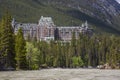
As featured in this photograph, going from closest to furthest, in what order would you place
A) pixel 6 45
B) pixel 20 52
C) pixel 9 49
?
pixel 6 45, pixel 9 49, pixel 20 52

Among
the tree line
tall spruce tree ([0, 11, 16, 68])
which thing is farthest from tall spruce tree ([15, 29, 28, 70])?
tall spruce tree ([0, 11, 16, 68])

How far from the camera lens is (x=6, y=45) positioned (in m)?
106

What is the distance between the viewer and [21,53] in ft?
360

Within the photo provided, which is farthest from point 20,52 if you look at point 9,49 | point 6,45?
point 6,45

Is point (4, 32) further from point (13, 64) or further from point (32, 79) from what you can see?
point (32, 79)

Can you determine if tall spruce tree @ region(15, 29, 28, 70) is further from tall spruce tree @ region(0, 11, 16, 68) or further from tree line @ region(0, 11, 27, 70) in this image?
tall spruce tree @ region(0, 11, 16, 68)

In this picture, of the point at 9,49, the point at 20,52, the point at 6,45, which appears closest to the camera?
the point at 6,45

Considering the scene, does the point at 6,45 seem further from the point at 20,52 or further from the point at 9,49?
the point at 20,52

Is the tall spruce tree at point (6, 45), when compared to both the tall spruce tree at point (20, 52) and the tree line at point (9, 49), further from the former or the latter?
the tall spruce tree at point (20, 52)

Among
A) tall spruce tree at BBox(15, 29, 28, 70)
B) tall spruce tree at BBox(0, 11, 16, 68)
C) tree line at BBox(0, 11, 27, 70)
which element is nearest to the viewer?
tall spruce tree at BBox(0, 11, 16, 68)

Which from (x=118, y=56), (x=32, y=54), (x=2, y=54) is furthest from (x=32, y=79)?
(x=118, y=56)

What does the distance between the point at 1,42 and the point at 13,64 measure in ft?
→ 25.3

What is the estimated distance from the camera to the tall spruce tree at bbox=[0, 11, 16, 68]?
106 meters

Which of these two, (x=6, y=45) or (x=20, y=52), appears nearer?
(x=6, y=45)
